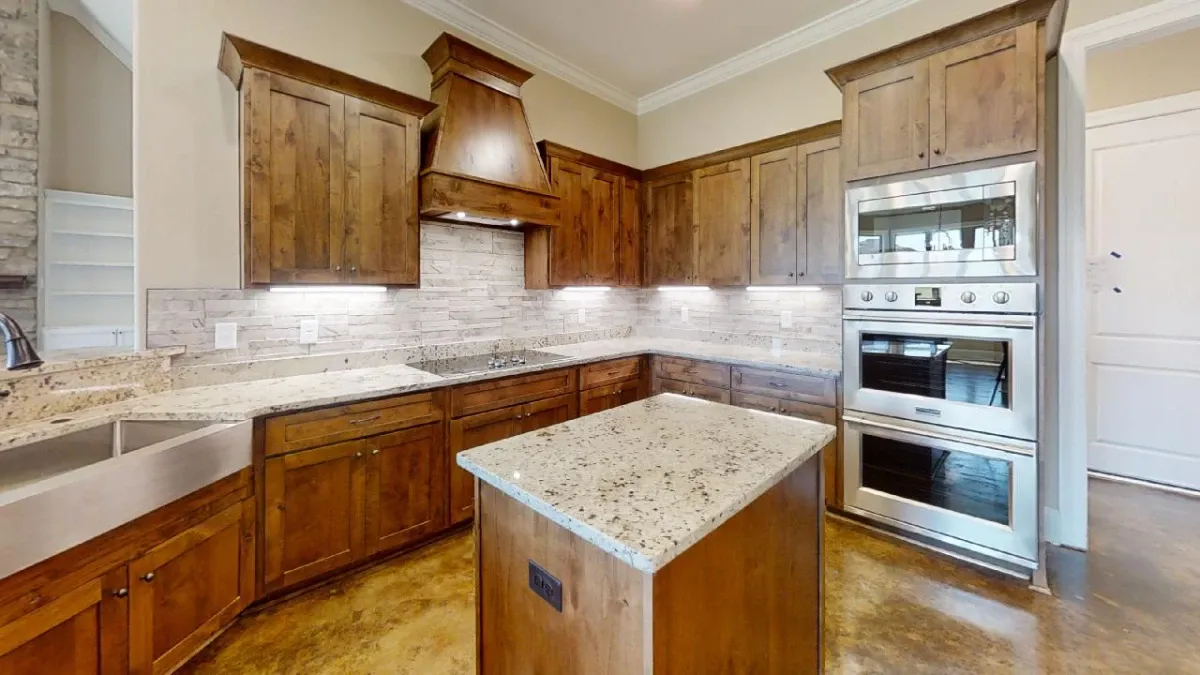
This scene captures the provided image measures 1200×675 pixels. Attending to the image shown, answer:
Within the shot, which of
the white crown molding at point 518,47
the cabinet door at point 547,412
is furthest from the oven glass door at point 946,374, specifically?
the white crown molding at point 518,47

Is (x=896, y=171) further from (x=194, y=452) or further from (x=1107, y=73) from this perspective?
(x=194, y=452)

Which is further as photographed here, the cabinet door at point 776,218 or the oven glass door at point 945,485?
the cabinet door at point 776,218

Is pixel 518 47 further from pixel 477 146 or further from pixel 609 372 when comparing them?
pixel 609 372

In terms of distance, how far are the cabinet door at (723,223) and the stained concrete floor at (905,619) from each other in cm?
205

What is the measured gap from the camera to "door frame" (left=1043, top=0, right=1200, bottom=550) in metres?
2.45

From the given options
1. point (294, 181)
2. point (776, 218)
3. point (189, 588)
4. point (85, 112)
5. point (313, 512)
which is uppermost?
point (85, 112)

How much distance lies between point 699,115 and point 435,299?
113 inches

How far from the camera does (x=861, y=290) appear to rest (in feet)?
8.64

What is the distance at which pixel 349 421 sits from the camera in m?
2.20

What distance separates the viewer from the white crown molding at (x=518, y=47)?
123 inches

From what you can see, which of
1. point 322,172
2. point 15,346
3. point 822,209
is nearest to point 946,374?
point 822,209

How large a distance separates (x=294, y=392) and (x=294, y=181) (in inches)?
40.5

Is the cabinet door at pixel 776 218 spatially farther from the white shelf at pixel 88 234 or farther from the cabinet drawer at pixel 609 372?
the white shelf at pixel 88 234

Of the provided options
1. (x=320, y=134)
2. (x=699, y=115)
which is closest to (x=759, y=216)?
(x=699, y=115)
